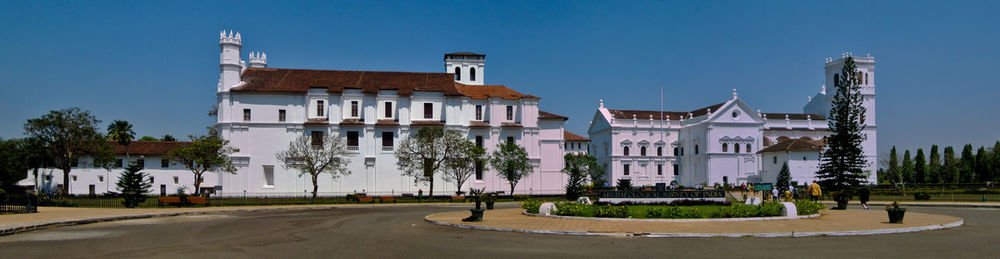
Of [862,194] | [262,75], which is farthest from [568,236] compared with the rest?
[262,75]

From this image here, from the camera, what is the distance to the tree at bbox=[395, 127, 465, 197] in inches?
2247

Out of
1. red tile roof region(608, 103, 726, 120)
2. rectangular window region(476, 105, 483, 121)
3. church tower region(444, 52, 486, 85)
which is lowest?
rectangular window region(476, 105, 483, 121)

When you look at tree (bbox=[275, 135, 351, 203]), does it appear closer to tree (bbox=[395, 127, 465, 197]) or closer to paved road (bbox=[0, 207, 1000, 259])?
tree (bbox=[395, 127, 465, 197])

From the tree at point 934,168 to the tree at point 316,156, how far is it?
81.0 metres

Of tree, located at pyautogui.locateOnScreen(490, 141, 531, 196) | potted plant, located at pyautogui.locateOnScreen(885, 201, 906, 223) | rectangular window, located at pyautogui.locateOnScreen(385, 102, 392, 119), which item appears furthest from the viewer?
rectangular window, located at pyautogui.locateOnScreen(385, 102, 392, 119)

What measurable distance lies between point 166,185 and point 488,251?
64.1 metres

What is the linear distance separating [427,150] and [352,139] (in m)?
8.66

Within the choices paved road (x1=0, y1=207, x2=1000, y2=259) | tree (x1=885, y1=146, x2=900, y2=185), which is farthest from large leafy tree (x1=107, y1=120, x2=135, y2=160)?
tree (x1=885, y1=146, x2=900, y2=185)

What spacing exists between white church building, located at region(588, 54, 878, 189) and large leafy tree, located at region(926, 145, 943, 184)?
10.3m

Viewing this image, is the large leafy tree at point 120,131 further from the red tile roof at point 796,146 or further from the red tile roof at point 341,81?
the red tile roof at point 796,146

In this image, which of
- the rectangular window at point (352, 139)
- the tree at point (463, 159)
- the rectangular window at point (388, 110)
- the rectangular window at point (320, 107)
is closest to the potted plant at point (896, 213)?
the tree at point (463, 159)

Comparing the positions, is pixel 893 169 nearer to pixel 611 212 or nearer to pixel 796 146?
pixel 796 146

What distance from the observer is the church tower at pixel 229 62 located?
6138 cm

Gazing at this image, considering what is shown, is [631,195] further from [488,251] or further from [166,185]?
[166,185]
